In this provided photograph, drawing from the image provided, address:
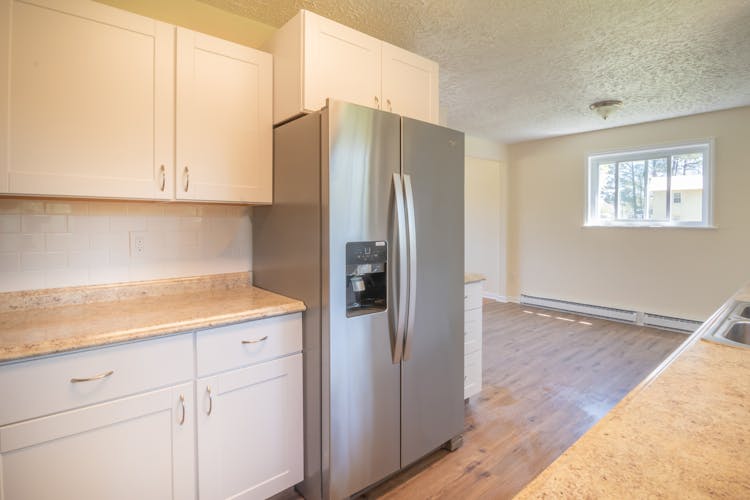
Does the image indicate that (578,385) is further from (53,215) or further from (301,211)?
(53,215)

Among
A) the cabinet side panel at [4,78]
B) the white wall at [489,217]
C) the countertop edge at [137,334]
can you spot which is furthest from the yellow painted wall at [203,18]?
the white wall at [489,217]

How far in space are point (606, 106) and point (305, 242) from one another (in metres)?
3.46

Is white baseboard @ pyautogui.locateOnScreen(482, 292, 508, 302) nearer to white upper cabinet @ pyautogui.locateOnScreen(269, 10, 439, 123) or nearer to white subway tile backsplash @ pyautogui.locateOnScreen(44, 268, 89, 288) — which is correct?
white upper cabinet @ pyautogui.locateOnScreen(269, 10, 439, 123)

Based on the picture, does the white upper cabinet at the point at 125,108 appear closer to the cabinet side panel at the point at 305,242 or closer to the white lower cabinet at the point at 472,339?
the cabinet side panel at the point at 305,242

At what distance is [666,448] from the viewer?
72cm

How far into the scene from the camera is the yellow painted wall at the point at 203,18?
6.12ft

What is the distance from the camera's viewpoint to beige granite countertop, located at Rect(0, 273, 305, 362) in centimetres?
124

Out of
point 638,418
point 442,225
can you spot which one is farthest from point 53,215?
point 638,418

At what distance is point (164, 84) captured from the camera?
168 cm

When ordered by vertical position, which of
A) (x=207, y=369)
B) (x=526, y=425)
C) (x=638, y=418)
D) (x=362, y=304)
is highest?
(x=362, y=304)

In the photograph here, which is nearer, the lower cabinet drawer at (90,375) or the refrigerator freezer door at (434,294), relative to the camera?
the lower cabinet drawer at (90,375)

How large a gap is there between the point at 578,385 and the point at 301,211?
8.53 ft

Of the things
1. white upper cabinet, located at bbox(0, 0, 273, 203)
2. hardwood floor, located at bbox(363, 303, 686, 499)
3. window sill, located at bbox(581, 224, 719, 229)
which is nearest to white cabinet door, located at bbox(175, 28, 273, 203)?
white upper cabinet, located at bbox(0, 0, 273, 203)

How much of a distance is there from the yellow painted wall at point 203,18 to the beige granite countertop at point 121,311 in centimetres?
131
